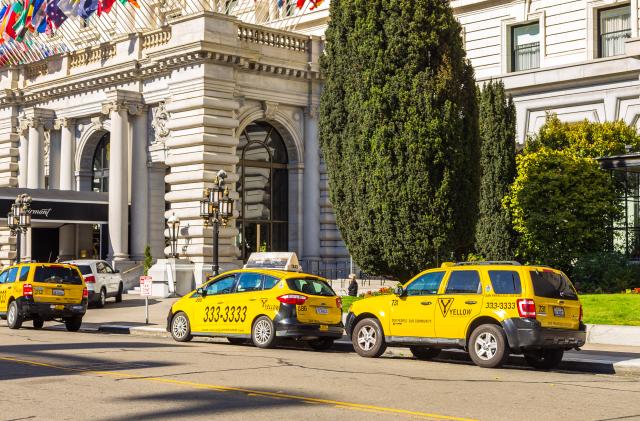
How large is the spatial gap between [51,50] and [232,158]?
949 inches

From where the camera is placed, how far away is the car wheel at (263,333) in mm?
20031

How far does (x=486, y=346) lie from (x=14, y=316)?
1453 centimetres

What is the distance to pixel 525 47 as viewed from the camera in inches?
1606

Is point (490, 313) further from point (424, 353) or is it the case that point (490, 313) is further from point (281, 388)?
point (281, 388)

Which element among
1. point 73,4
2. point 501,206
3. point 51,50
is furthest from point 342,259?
point 51,50

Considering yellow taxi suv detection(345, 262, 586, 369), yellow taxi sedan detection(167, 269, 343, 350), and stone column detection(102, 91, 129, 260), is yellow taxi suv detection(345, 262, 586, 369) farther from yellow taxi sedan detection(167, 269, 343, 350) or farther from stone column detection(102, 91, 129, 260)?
stone column detection(102, 91, 129, 260)

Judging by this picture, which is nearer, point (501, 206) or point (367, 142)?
point (367, 142)

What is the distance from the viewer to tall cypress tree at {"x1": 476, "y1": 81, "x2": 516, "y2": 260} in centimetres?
3341

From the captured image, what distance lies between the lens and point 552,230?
32.7 metres

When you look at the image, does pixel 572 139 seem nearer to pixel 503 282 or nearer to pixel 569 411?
pixel 503 282

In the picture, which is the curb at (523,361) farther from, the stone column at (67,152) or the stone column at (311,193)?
the stone column at (67,152)

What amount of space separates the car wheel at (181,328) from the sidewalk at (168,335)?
219 centimetres

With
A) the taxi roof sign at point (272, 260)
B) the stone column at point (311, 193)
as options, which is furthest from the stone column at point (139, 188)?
the taxi roof sign at point (272, 260)

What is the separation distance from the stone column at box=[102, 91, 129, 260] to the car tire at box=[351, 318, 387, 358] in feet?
79.4
